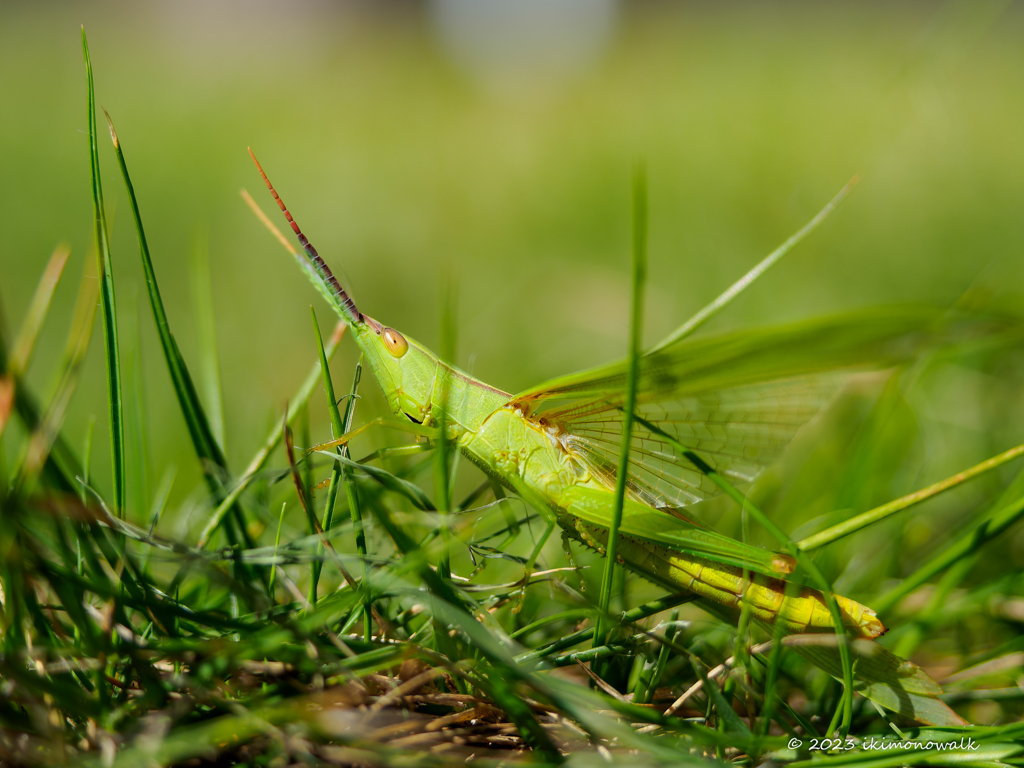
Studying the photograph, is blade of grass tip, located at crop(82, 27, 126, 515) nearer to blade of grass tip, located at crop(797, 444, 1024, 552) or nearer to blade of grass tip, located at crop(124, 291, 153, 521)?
→ blade of grass tip, located at crop(124, 291, 153, 521)

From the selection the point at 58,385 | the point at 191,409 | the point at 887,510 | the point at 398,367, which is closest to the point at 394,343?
the point at 398,367

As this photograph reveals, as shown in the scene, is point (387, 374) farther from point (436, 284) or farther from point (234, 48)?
point (234, 48)

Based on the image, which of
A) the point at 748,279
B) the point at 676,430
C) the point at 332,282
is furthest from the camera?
the point at 676,430

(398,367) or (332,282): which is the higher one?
(332,282)

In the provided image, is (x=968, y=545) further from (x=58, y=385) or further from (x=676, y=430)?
(x=58, y=385)

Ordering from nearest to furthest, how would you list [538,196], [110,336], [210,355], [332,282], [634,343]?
[634,343], [110,336], [210,355], [332,282], [538,196]

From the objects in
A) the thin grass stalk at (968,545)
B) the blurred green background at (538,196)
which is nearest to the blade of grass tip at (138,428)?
the blurred green background at (538,196)

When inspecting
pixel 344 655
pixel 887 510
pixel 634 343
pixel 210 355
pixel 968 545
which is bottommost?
pixel 344 655

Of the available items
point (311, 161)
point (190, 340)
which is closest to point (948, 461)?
point (190, 340)

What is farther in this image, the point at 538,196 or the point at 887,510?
the point at 538,196
